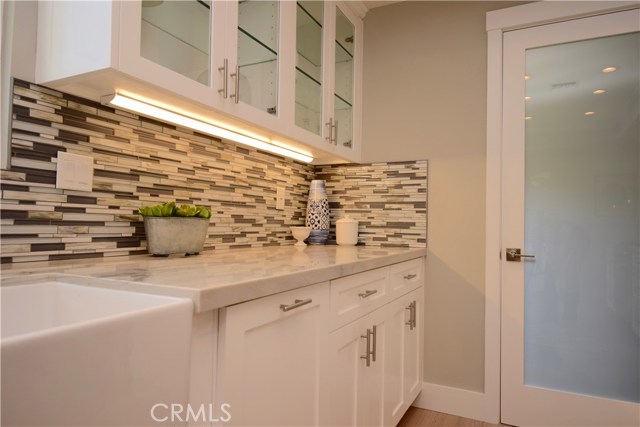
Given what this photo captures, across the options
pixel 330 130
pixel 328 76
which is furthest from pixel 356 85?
pixel 330 130

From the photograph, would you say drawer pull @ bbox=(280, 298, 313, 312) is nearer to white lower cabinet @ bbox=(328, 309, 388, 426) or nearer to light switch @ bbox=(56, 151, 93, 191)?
white lower cabinet @ bbox=(328, 309, 388, 426)

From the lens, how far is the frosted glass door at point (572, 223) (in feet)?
6.20

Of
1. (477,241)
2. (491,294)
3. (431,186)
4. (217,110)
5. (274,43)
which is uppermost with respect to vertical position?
(274,43)

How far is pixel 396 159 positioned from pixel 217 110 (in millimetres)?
1318

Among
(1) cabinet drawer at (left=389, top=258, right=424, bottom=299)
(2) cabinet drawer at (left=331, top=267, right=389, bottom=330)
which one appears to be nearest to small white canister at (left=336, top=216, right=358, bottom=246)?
(1) cabinet drawer at (left=389, top=258, right=424, bottom=299)

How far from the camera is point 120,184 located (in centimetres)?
133

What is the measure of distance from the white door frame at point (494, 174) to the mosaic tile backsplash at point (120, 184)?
367mm

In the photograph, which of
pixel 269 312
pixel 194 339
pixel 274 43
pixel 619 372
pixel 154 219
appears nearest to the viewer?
pixel 194 339

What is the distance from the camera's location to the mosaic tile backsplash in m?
1.09

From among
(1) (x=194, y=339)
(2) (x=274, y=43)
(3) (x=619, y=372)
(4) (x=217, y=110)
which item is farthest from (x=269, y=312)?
(3) (x=619, y=372)

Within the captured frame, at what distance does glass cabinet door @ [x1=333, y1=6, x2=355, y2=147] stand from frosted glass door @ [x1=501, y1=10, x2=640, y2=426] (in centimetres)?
86

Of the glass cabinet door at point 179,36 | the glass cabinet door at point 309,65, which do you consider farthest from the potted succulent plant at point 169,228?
the glass cabinet door at point 309,65

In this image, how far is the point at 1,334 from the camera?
0.78m

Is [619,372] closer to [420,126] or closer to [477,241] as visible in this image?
[477,241]
